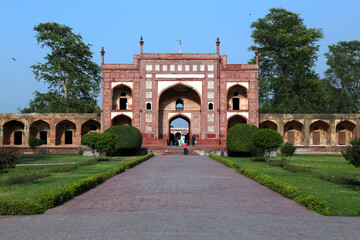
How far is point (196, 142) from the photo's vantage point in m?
31.1

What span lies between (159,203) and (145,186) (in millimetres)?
2548

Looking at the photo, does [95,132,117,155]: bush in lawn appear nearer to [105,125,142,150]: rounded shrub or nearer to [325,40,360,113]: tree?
[105,125,142,150]: rounded shrub

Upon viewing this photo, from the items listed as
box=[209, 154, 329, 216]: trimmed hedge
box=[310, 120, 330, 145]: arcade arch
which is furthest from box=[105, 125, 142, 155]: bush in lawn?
box=[310, 120, 330, 145]: arcade arch

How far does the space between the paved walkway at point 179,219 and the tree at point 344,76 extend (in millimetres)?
38341

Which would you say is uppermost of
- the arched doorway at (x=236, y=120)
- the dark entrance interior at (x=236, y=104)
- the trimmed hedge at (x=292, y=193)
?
the dark entrance interior at (x=236, y=104)

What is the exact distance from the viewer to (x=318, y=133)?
3631cm

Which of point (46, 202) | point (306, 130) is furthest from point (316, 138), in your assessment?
point (46, 202)

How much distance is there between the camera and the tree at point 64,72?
120 ft

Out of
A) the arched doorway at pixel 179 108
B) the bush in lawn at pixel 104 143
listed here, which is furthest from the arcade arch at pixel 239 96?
the bush in lawn at pixel 104 143

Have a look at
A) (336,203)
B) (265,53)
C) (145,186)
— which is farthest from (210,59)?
(336,203)

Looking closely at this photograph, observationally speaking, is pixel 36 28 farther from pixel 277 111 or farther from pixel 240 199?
pixel 240 199

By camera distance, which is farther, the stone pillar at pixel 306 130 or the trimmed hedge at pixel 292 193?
the stone pillar at pixel 306 130

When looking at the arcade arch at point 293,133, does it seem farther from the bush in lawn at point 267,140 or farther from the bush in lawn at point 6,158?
the bush in lawn at point 6,158

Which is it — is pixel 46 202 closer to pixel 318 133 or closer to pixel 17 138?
pixel 17 138
